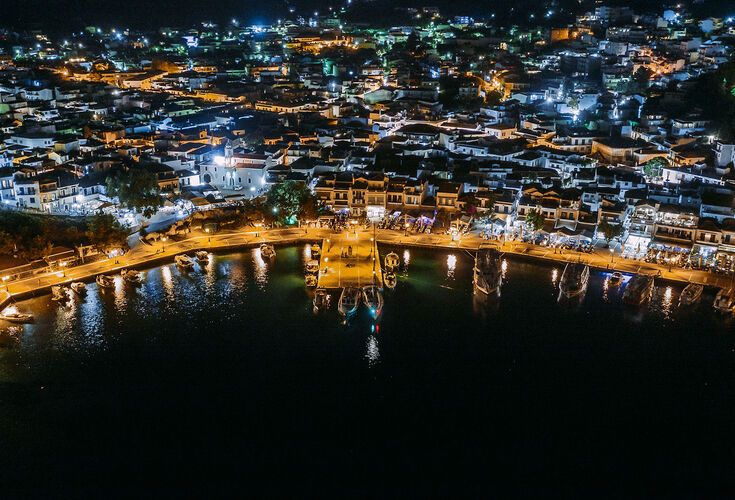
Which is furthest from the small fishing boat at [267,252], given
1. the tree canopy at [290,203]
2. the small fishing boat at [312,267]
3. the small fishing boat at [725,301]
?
the small fishing boat at [725,301]

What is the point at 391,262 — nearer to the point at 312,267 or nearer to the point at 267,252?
the point at 312,267

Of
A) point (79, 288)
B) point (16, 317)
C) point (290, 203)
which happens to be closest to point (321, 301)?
point (290, 203)

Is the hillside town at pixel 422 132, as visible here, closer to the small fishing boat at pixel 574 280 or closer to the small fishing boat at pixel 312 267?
the small fishing boat at pixel 574 280

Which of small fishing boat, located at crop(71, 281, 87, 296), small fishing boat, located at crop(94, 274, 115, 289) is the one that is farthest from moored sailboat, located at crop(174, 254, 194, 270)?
small fishing boat, located at crop(71, 281, 87, 296)

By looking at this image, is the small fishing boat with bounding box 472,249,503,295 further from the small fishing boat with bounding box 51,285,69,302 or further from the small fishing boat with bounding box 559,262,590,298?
the small fishing boat with bounding box 51,285,69,302

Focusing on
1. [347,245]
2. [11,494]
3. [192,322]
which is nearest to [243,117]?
[347,245]

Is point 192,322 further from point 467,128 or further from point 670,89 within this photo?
point 670,89
